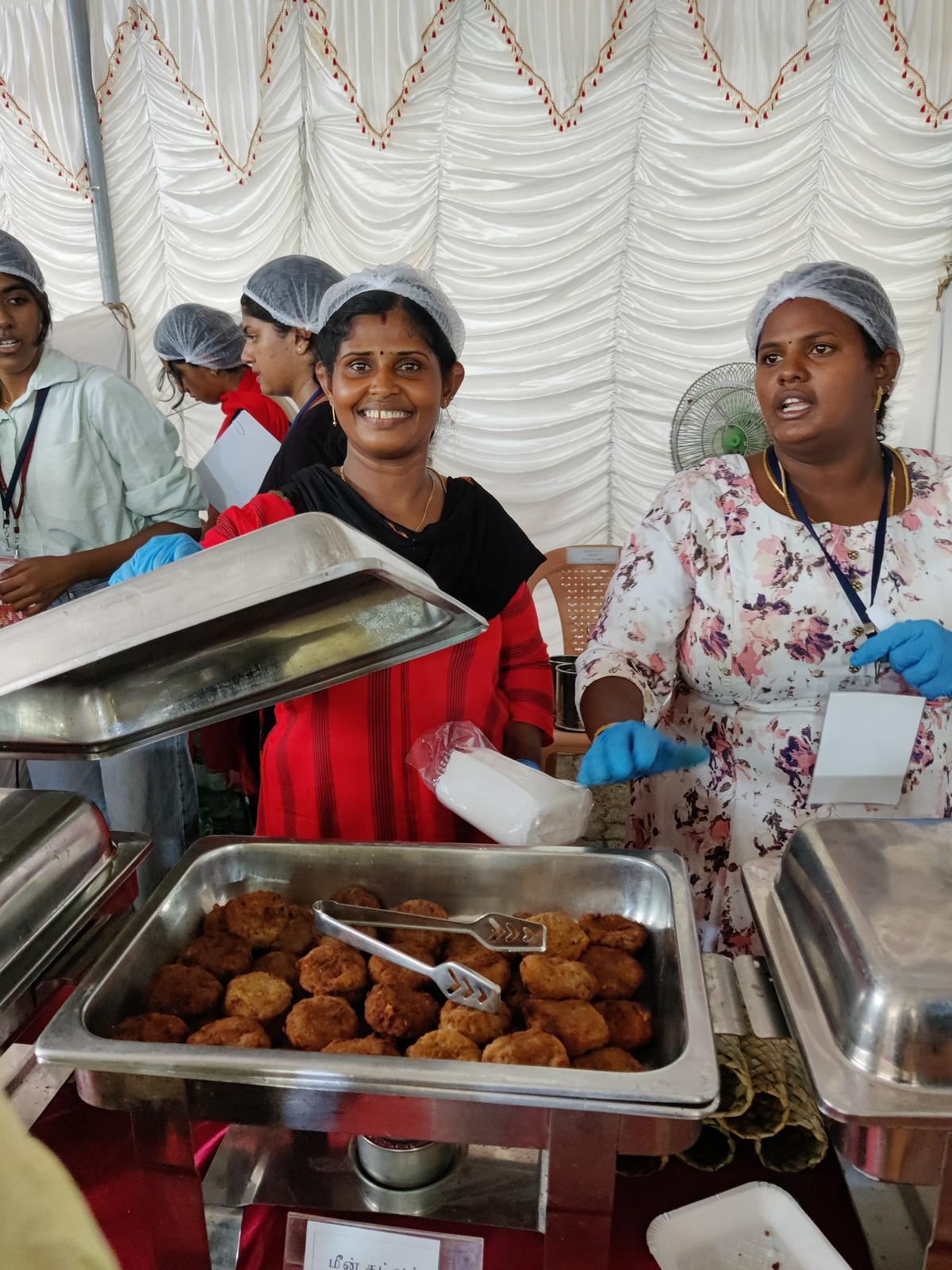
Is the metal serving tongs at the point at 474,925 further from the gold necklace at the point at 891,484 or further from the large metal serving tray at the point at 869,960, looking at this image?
the gold necklace at the point at 891,484

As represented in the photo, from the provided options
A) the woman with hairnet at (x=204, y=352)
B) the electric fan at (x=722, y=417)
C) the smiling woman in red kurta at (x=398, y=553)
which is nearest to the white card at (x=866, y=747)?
the smiling woman in red kurta at (x=398, y=553)

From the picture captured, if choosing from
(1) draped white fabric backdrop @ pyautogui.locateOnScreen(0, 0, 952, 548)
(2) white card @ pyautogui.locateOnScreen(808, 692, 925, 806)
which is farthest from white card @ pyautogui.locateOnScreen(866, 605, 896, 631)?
(1) draped white fabric backdrop @ pyautogui.locateOnScreen(0, 0, 952, 548)

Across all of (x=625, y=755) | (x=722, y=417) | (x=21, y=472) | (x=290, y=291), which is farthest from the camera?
(x=722, y=417)

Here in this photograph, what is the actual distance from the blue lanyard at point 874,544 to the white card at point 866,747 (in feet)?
0.50

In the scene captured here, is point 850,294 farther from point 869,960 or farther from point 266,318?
point 266,318

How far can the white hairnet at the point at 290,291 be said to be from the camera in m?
2.62

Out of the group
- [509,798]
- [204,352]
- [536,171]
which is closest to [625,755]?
[509,798]

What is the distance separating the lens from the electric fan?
313 cm

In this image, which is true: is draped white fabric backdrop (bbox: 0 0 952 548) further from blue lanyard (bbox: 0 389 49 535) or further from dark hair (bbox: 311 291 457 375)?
dark hair (bbox: 311 291 457 375)

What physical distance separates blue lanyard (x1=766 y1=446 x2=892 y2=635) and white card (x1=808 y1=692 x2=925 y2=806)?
6.0 inches

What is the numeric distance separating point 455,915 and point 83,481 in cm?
161

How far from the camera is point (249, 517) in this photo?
1396 mm

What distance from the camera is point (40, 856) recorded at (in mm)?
954

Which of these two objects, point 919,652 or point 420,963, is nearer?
point 420,963
